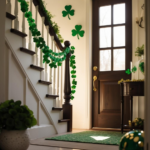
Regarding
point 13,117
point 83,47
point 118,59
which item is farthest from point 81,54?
point 13,117

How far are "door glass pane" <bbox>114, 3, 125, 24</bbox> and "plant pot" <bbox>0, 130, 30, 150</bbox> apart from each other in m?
3.13

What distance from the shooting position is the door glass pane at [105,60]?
15.4 ft

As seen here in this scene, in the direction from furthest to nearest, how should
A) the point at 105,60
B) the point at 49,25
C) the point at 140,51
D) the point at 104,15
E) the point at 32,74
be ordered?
the point at 104,15
the point at 105,60
the point at 140,51
the point at 49,25
the point at 32,74

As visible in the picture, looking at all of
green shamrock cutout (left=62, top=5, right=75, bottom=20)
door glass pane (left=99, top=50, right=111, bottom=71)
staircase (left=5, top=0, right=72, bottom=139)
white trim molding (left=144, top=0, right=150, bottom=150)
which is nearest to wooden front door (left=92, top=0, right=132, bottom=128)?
door glass pane (left=99, top=50, right=111, bottom=71)

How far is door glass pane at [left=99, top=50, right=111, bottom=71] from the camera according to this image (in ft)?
15.4

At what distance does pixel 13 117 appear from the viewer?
216 cm

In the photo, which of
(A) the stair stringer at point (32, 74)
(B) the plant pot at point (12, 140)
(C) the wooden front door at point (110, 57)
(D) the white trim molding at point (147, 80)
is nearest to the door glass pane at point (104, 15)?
(C) the wooden front door at point (110, 57)

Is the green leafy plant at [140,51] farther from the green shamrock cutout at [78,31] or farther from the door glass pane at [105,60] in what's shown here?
the green shamrock cutout at [78,31]

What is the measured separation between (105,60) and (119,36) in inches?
19.0

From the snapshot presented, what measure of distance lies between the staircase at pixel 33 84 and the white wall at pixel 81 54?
663mm

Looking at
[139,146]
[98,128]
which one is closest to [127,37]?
[98,128]

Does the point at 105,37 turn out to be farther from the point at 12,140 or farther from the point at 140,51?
the point at 12,140

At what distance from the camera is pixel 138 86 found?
3.72m

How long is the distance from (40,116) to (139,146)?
1.96 m
